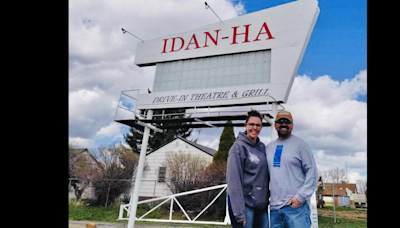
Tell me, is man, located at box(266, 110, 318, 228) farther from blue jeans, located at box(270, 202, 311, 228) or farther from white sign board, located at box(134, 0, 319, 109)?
white sign board, located at box(134, 0, 319, 109)

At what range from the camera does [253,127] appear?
3355 mm

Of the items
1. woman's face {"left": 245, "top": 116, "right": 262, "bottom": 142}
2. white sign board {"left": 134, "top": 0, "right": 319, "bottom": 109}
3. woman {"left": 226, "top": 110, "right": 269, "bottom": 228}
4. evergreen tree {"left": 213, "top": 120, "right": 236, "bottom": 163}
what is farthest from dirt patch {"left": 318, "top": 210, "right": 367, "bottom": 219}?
woman's face {"left": 245, "top": 116, "right": 262, "bottom": 142}

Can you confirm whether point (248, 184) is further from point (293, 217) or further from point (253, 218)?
point (293, 217)

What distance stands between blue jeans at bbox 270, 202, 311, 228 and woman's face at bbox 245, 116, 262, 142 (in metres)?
0.80

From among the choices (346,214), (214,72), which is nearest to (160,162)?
(346,214)

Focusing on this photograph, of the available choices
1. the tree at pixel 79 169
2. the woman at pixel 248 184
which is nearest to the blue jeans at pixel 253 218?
the woman at pixel 248 184

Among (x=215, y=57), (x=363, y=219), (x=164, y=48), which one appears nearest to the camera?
(x=215, y=57)

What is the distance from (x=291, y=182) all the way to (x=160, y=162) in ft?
62.7

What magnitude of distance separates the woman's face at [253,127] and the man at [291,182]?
256mm

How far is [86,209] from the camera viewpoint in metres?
16.5
